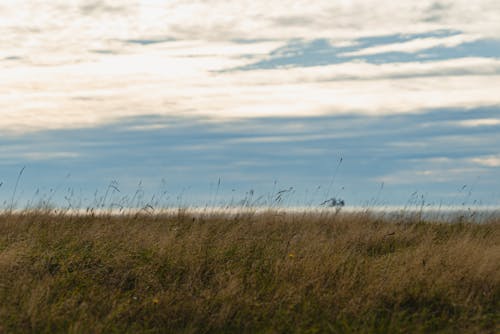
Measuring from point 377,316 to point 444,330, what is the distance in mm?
770

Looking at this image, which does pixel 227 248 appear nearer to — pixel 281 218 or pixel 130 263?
pixel 130 263

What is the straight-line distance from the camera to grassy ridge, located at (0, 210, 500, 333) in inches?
277

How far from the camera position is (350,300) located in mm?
7453

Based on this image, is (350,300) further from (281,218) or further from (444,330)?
(281,218)

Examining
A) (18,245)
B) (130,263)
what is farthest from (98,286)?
(18,245)

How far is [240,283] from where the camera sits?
315 inches

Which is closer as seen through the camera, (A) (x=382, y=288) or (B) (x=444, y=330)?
(B) (x=444, y=330)

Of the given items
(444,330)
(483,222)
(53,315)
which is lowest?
(483,222)

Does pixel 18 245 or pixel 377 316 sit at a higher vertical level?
pixel 18 245

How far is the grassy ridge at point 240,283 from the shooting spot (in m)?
7.04

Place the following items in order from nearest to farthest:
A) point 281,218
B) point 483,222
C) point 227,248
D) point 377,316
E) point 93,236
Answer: point 377,316
point 227,248
point 93,236
point 281,218
point 483,222

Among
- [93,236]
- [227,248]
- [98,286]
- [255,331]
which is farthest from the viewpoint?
[93,236]

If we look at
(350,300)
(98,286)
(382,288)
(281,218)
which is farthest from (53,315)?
(281,218)

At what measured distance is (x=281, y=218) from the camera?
1311 centimetres
